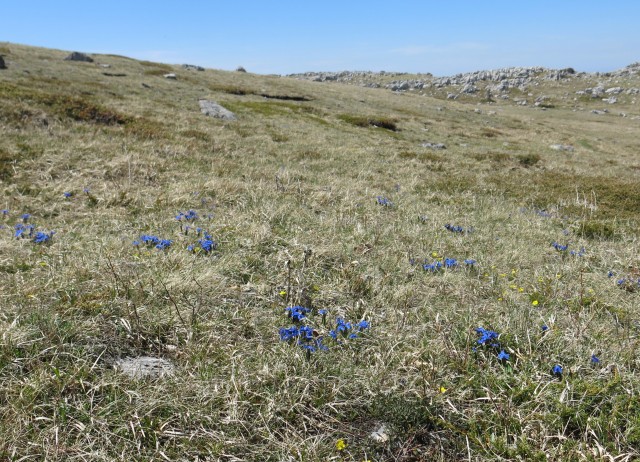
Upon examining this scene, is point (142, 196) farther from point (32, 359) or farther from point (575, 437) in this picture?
point (575, 437)

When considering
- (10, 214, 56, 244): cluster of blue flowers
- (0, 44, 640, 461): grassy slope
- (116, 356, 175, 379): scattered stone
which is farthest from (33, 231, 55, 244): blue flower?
(116, 356, 175, 379): scattered stone

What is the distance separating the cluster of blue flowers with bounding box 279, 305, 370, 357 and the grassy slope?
0.12 meters

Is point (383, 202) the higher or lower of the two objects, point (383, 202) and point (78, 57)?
the lower

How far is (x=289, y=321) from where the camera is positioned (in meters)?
4.99

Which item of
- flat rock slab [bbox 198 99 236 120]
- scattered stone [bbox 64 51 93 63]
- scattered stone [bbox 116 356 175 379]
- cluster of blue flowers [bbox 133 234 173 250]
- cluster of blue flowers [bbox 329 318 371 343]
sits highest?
scattered stone [bbox 64 51 93 63]

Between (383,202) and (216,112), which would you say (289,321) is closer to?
(383,202)

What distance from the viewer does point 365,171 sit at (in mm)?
15531

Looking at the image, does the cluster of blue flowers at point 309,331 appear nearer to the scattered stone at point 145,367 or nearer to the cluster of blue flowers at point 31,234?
the scattered stone at point 145,367

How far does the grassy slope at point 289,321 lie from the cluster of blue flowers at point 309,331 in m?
0.12

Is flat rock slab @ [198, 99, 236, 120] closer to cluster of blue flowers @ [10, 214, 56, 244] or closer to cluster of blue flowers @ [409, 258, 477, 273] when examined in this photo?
cluster of blue flowers @ [10, 214, 56, 244]

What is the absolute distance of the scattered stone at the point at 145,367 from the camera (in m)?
3.89

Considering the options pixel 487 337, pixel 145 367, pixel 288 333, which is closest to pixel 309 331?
pixel 288 333

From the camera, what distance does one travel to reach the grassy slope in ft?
11.3

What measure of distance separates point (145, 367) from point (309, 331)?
1.63 m
